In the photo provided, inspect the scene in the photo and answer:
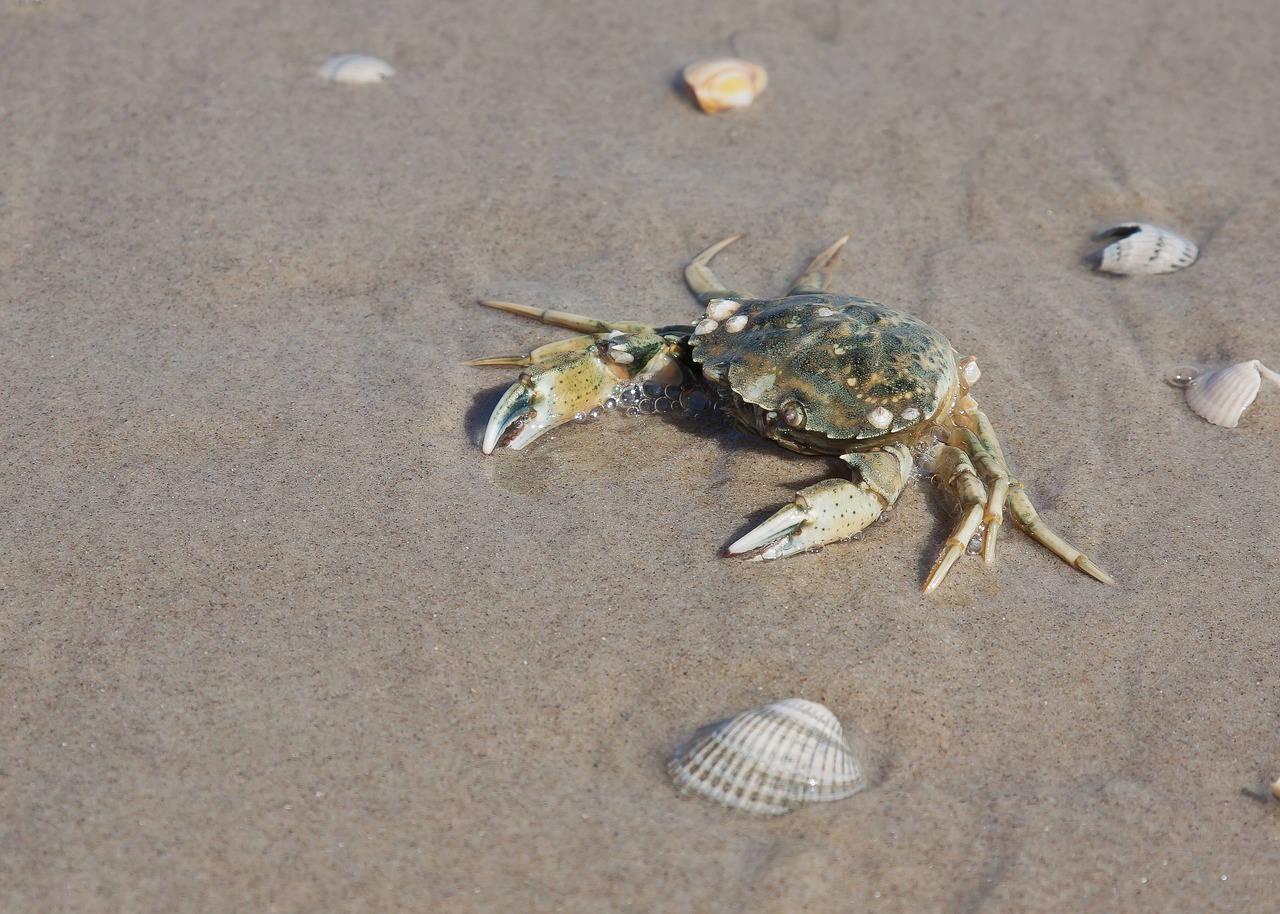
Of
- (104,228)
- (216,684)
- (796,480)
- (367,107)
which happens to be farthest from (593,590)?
(367,107)

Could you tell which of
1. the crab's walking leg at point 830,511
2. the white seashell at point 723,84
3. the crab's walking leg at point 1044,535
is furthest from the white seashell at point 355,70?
the crab's walking leg at point 1044,535

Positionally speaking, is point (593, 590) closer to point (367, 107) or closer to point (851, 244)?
Result: point (851, 244)

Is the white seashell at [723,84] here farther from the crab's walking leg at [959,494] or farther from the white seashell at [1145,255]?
the crab's walking leg at [959,494]

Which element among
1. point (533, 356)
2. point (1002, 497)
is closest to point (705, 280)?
point (533, 356)

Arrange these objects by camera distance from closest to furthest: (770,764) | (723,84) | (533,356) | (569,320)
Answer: (770,764) < (533,356) < (569,320) < (723,84)

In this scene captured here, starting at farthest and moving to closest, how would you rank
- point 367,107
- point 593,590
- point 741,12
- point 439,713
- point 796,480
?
point 741,12 < point 367,107 < point 796,480 < point 593,590 < point 439,713

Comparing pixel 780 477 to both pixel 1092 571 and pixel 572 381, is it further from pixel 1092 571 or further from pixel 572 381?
pixel 1092 571
